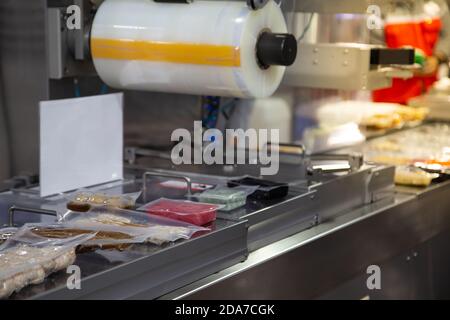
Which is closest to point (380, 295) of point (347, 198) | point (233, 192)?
point (347, 198)

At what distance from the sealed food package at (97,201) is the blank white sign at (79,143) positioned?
109 mm

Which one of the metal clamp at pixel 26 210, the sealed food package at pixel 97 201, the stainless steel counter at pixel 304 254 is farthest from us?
the sealed food package at pixel 97 201

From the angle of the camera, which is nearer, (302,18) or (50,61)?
(50,61)

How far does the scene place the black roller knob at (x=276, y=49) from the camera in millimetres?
1828

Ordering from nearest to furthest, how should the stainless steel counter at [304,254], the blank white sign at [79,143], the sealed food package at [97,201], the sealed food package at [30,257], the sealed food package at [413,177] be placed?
the sealed food package at [30,257]
the stainless steel counter at [304,254]
the sealed food package at [97,201]
the blank white sign at [79,143]
the sealed food package at [413,177]

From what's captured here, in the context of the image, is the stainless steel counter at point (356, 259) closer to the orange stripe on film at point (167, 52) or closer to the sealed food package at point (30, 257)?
the sealed food package at point (30, 257)

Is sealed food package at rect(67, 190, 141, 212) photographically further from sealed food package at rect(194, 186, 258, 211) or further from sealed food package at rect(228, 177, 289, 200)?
sealed food package at rect(228, 177, 289, 200)

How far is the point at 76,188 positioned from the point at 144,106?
0.58 metres

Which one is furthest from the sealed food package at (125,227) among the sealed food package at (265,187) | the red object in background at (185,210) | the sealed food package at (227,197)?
the sealed food package at (265,187)

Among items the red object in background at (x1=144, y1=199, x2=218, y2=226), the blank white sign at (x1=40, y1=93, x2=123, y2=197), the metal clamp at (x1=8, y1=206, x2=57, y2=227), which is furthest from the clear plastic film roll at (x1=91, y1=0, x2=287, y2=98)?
the metal clamp at (x1=8, y1=206, x2=57, y2=227)

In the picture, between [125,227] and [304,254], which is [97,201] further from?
[304,254]

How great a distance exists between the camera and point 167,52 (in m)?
1.91

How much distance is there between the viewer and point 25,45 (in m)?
2.16

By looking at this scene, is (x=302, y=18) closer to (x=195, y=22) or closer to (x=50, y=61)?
(x=195, y=22)
